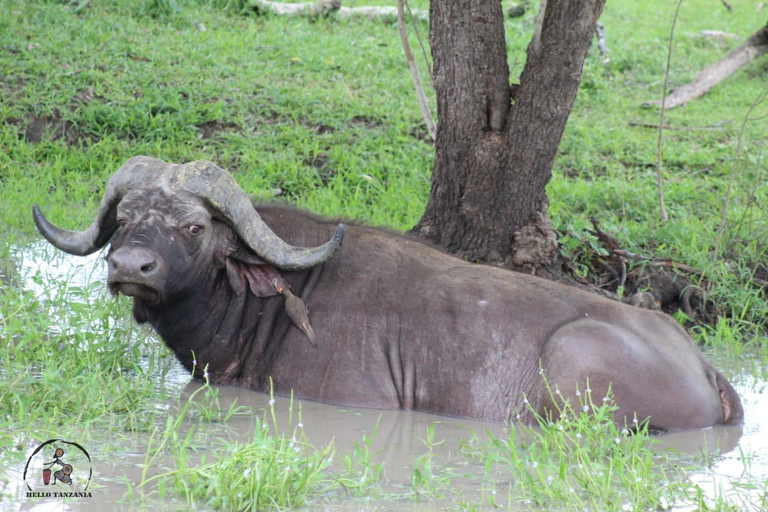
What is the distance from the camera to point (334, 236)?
188 inches

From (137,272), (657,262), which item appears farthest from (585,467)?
(657,262)

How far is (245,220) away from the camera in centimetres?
483

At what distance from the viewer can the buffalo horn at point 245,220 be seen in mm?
4734

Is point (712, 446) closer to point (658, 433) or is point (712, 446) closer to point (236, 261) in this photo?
point (658, 433)

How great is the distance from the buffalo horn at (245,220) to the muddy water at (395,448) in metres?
0.68

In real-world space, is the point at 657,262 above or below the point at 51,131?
below

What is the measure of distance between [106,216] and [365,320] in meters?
1.40

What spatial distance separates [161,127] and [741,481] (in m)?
5.94

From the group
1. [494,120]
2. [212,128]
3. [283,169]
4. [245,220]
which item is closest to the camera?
[245,220]

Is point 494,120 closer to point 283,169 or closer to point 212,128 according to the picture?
point 283,169

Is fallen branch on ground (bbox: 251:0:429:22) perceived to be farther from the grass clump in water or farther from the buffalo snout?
the grass clump in water

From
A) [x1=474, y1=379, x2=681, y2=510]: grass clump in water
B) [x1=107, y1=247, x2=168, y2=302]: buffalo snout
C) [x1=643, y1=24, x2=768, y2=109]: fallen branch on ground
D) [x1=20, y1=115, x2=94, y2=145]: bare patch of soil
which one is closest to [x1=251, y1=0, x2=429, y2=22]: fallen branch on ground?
[x1=643, y1=24, x2=768, y2=109]: fallen branch on ground

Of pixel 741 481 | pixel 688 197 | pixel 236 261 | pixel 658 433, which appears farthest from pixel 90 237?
pixel 688 197

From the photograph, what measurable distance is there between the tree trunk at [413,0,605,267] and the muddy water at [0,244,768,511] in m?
1.66
